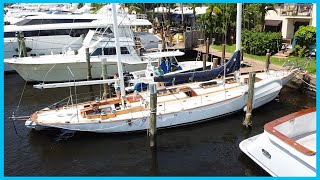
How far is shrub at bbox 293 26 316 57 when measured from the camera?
86.6 feet

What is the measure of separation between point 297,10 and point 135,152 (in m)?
24.7

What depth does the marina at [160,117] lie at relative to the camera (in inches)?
541

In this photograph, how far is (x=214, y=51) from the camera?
104 ft

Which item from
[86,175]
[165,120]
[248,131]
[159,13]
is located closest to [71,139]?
[86,175]

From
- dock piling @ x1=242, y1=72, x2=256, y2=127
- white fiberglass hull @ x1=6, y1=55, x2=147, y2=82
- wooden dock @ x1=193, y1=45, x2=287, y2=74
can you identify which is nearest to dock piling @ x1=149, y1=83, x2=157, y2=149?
dock piling @ x1=242, y1=72, x2=256, y2=127

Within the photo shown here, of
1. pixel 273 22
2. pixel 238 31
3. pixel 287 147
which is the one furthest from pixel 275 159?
pixel 273 22

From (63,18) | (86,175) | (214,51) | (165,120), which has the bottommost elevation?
(86,175)

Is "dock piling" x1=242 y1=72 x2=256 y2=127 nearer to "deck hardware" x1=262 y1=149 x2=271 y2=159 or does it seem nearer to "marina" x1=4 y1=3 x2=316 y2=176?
"marina" x1=4 y1=3 x2=316 y2=176

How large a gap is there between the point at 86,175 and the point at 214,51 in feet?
69.8

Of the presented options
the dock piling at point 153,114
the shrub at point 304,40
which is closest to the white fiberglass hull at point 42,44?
the dock piling at point 153,114

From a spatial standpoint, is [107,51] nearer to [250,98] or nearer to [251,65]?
[251,65]

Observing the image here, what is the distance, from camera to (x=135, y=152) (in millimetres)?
15438

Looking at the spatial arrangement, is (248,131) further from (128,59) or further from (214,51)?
(214,51)

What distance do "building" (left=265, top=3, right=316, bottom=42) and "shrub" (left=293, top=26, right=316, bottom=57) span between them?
4.23m
